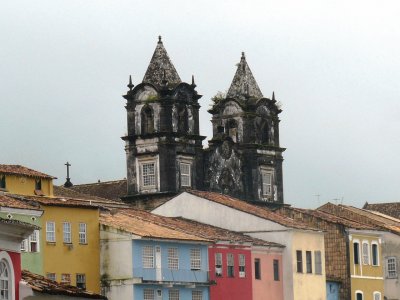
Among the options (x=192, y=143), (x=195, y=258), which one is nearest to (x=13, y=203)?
(x=195, y=258)

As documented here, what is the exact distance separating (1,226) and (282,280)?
58.8 meters

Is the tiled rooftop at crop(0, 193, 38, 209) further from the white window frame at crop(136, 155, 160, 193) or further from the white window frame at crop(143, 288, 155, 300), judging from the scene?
the white window frame at crop(136, 155, 160, 193)

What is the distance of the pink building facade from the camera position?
88562mm

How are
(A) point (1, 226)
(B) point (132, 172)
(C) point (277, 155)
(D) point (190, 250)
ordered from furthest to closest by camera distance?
(C) point (277, 155), (B) point (132, 172), (D) point (190, 250), (A) point (1, 226)

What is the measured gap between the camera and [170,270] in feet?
265

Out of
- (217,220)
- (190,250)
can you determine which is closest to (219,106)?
(217,220)

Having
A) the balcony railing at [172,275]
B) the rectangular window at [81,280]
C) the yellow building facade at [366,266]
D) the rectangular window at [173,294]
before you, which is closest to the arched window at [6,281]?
the rectangular window at [81,280]

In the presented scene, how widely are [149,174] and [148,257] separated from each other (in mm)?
35515

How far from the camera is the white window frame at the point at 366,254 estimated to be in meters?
102

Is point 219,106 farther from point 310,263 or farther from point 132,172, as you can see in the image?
point 310,263

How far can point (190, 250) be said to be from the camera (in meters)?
82.5

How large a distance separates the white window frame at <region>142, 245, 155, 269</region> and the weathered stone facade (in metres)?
32.5

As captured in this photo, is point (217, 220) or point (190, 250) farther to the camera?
point (217, 220)

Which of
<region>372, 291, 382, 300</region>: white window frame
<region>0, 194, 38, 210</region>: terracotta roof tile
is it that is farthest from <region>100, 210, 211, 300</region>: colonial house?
<region>372, 291, 382, 300</region>: white window frame
